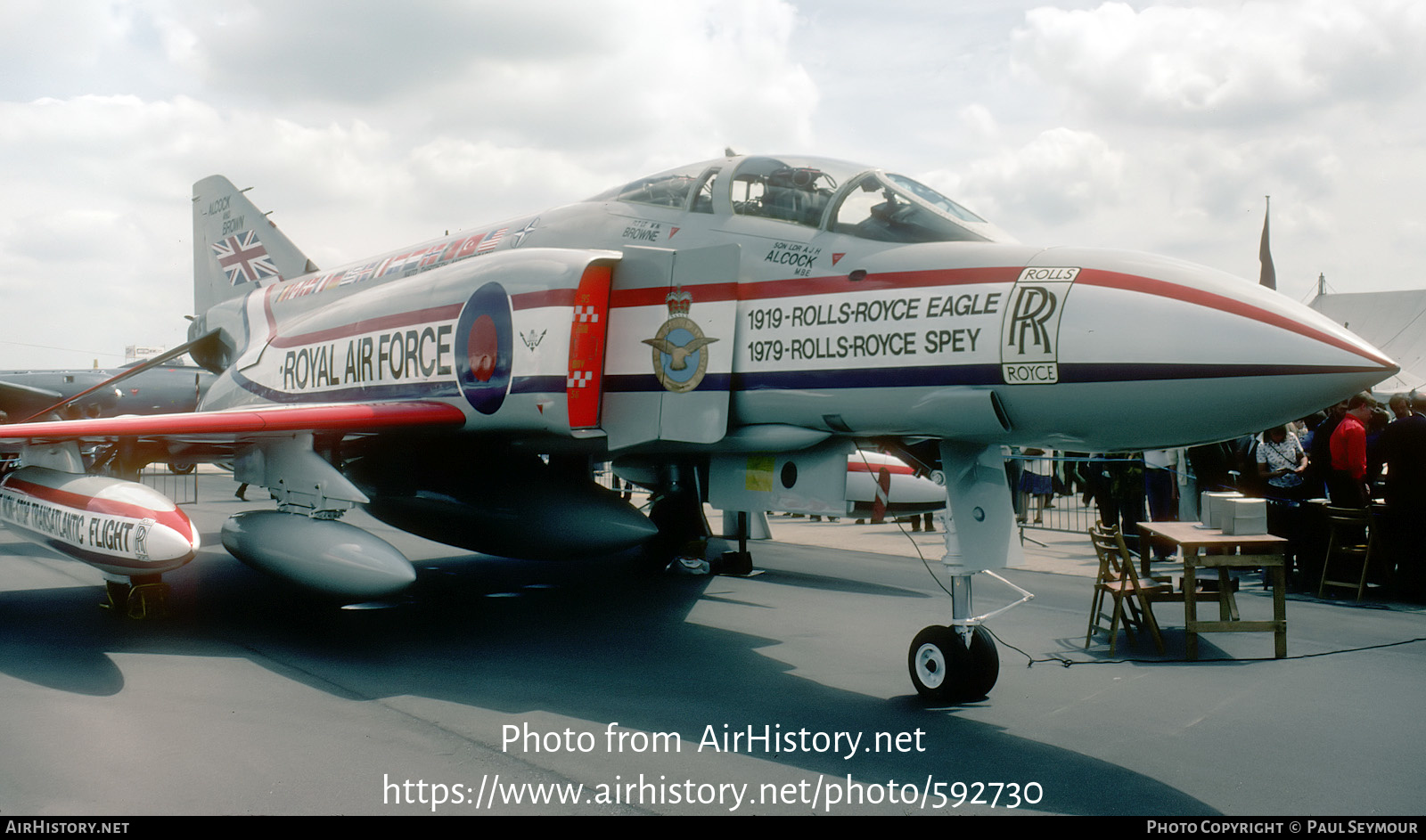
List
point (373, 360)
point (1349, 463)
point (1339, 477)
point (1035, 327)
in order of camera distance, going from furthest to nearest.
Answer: point (1339, 477), point (1349, 463), point (373, 360), point (1035, 327)

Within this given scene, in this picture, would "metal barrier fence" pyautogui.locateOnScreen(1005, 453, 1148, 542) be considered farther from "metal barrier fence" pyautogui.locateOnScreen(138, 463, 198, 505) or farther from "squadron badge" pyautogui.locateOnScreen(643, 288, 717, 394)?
"metal barrier fence" pyautogui.locateOnScreen(138, 463, 198, 505)

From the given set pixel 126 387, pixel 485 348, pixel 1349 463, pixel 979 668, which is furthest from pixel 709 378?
pixel 126 387

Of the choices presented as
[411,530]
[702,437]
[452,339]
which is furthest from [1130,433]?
[411,530]

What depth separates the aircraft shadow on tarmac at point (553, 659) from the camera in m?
4.14

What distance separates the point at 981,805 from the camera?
12.0ft

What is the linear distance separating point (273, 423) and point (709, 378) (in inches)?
129

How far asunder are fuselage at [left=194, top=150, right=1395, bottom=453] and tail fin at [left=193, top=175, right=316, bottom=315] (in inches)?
187

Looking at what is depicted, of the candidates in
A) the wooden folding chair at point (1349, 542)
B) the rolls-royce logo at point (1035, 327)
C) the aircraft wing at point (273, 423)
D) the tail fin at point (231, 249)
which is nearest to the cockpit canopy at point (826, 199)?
the rolls-royce logo at point (1035, 327)

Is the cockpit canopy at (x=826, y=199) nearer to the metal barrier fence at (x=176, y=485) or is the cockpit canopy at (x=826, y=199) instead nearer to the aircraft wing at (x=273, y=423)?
the aircraft wing at (x=273, y=423)

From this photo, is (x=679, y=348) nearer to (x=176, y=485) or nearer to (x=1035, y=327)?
(x=1035, y=327)

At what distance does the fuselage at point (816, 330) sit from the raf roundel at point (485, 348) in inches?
0.7

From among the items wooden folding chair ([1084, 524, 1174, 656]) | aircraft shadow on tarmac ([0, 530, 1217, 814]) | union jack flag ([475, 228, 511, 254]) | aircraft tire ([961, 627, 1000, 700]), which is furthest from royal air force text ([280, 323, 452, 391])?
wooden folding chair ([1084, 524, 1174, 656])

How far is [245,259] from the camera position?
1216cm

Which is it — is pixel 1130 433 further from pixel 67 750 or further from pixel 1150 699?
pixel 67 750
